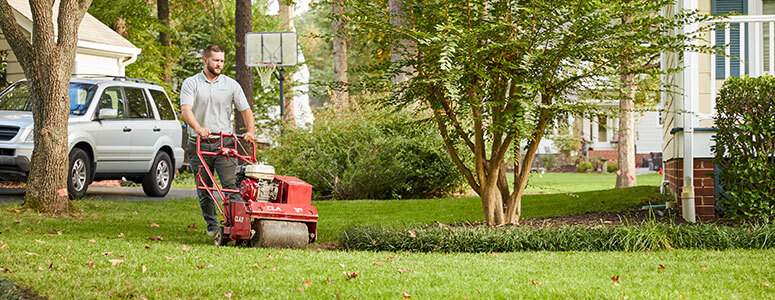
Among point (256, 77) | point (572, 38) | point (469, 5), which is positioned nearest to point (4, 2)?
point (469, 5)

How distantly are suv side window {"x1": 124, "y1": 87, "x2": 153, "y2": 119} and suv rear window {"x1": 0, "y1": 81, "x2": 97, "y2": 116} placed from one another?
719mm

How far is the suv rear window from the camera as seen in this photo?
12.8 m

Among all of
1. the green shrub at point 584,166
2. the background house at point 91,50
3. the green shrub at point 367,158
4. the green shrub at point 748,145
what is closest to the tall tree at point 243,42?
the background house at point 91,50

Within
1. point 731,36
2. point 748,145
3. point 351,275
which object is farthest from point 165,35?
point 351,275

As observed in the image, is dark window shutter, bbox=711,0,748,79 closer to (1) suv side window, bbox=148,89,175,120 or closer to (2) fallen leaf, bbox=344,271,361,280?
(2) fallen leaf, bbox=344,271,361,280

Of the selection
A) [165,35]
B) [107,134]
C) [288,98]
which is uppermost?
[165,35]

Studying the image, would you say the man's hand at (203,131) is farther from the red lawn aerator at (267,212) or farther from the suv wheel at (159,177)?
the suv wheel at (159,177)

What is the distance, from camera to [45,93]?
1027 cm

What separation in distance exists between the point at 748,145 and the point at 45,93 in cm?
760

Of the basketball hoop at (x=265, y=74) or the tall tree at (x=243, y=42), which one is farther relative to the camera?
the basketball hoop at (x=265, y=74)

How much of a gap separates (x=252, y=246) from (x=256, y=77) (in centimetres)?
2452

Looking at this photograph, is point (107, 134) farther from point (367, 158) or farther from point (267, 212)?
point (267, 212)

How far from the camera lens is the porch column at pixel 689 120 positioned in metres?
9.29

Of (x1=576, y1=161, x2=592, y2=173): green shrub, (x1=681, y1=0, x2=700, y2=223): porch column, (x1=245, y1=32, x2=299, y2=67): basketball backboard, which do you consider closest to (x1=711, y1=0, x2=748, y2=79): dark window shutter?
(x1=681, y1=0, x2=700, y2=223): porch column
